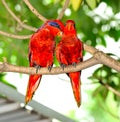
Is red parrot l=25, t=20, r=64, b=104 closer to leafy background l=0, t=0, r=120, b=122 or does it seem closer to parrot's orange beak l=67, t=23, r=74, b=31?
parrot's orange beak l=67, t=23, r=74, b=31

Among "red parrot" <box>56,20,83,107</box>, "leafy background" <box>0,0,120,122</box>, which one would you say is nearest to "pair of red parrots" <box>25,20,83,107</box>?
"red parrot" <box>56,20,83,107</box>

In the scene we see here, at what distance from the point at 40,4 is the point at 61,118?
513 millimetres

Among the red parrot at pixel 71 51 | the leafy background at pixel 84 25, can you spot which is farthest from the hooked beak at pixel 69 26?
the leafy background at pixel 84 25

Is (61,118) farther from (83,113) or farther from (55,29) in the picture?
(83,113)

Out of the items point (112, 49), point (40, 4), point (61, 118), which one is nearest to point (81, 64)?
point (112, 49)

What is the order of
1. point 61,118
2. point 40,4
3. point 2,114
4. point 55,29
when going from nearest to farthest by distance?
point 55,29, point 40,4, point 61,118, point 2,114

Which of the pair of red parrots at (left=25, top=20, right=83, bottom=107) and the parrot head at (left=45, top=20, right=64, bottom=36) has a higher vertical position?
the parrot head at (left=45, top=20, right=64, bottom=36)

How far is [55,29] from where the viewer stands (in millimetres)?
703

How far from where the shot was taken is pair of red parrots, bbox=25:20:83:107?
0.71 metres

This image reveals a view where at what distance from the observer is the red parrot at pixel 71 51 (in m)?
0.71

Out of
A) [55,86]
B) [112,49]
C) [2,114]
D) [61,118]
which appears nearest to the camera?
[112,49]

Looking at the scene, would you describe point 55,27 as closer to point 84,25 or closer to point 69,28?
point 69,28

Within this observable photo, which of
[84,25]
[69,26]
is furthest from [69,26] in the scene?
[84,25]

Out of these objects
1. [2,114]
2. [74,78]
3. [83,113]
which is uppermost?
[74,78]
